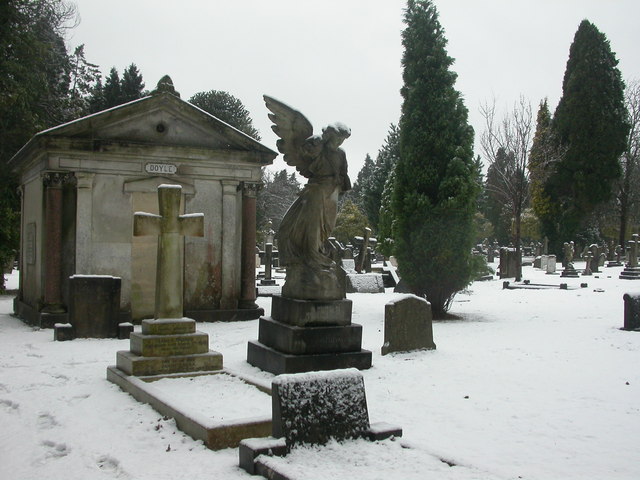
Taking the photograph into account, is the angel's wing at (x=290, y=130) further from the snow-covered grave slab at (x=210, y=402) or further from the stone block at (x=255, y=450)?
the stone block at (x=255, y=450)

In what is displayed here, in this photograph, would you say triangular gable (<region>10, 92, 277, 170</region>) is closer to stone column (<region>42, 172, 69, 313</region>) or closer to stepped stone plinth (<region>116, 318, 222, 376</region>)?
stone column (<region>42, 172, 69, 313</region>)

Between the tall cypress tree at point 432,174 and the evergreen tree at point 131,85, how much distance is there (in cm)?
3065

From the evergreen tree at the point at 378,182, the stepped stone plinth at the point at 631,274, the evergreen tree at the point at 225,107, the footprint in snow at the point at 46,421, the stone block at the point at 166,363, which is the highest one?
the evergreen tree at the point at 225,107

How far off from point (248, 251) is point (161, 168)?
2.68 meters

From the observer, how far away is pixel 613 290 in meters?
22.2

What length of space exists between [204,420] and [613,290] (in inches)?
817

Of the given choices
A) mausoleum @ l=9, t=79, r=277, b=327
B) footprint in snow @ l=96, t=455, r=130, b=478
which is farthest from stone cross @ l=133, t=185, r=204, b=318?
mausoleum @ l=9, t=79, r=277, b=327

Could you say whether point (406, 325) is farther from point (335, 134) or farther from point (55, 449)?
point (55, 449)

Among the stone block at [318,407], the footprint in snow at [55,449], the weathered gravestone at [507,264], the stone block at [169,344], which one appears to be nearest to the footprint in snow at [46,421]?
the footprint in snow at [55,449]

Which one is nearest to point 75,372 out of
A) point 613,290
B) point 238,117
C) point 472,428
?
point 472,428

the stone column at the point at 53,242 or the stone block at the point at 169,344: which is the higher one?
the stone column at the point at 53,242

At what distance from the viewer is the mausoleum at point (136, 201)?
12531 mm

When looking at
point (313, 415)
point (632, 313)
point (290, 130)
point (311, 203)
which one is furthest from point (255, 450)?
point (632, 313)

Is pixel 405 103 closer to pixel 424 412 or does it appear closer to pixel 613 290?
pixel 424 412
